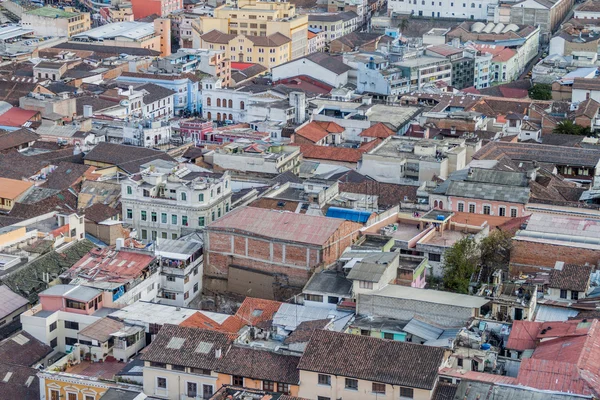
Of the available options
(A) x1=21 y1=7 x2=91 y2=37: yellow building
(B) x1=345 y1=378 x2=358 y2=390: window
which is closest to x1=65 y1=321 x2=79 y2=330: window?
(B) x1=345 y1=378 x2=358 y2=390: window

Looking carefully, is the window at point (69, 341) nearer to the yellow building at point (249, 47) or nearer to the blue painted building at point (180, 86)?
the blue painted building at point (180, 86)

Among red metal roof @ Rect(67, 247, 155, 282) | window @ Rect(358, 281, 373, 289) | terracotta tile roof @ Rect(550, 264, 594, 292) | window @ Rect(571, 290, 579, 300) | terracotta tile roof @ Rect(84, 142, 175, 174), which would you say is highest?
window @ Rect(358, 281, 373, 289)

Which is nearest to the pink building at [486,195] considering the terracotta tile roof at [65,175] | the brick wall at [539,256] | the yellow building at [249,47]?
the brick wall at [539,256]

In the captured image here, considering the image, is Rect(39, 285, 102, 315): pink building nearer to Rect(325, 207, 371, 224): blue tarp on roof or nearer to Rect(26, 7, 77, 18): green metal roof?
Rect(325, 207, 371, 224): blue tarp on roof

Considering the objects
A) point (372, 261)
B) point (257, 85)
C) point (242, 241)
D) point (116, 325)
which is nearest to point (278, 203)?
point (242, 241)

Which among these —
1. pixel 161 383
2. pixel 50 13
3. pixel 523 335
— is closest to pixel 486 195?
pixel 523 335

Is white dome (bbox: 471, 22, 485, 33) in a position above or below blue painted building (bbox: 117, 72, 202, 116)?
above
